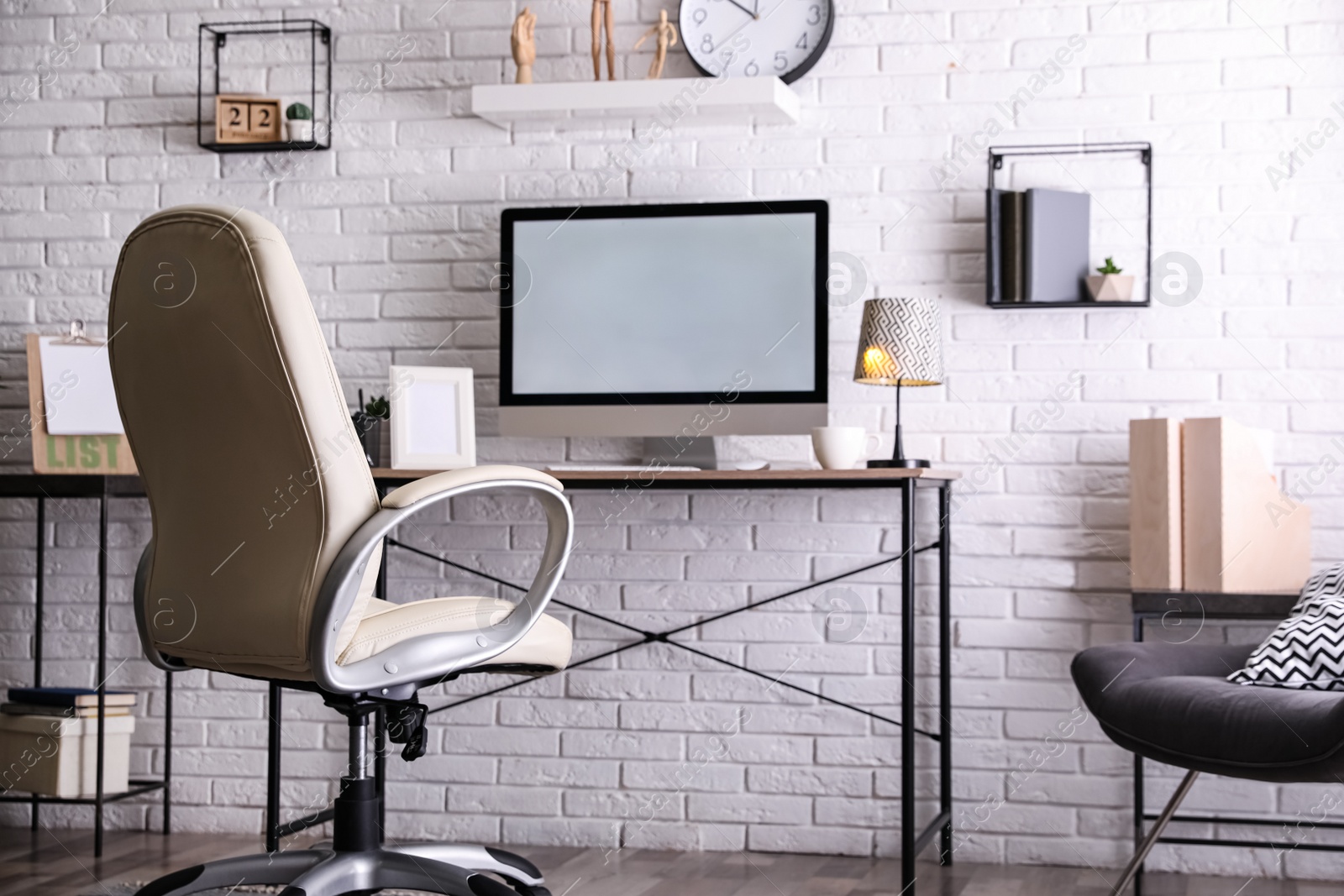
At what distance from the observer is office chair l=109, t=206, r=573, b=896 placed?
165 cm

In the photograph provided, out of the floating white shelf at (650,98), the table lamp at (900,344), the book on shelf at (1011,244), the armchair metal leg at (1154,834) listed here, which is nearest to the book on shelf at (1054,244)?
the book on shelf at (1011,244)

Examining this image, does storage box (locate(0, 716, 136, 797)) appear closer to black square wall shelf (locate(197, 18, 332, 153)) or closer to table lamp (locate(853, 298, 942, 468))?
black square wall shelf (locate(197, 18, 332, 153))

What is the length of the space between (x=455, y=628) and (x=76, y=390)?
1502mm

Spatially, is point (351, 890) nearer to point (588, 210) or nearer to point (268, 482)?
point (268, 482)

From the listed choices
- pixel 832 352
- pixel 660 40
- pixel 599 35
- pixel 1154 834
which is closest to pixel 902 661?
pixel 1154 834

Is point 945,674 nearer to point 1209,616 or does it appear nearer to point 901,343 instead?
point 1209,616

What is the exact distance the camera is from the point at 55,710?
2812 mm

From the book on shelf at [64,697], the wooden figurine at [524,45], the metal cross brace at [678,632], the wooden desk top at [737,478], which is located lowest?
the book on shelf at [64,697]

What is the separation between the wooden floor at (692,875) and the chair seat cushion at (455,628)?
74 centimetres

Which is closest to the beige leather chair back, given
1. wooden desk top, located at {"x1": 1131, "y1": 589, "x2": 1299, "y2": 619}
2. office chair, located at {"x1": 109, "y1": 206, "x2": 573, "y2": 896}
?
office chair, located at {"x1": 109, "y1": 206, "x2": 573, "y2": 896}

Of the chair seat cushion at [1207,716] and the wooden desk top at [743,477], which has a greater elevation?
the wooden desk top at [743,477]

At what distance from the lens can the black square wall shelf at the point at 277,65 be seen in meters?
3.03

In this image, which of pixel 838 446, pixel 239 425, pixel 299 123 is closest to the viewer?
pixel 239 425

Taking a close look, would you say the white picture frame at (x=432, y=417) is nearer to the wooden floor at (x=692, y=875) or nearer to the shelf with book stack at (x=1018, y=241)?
the wooden floor at (x=692, y=875)
